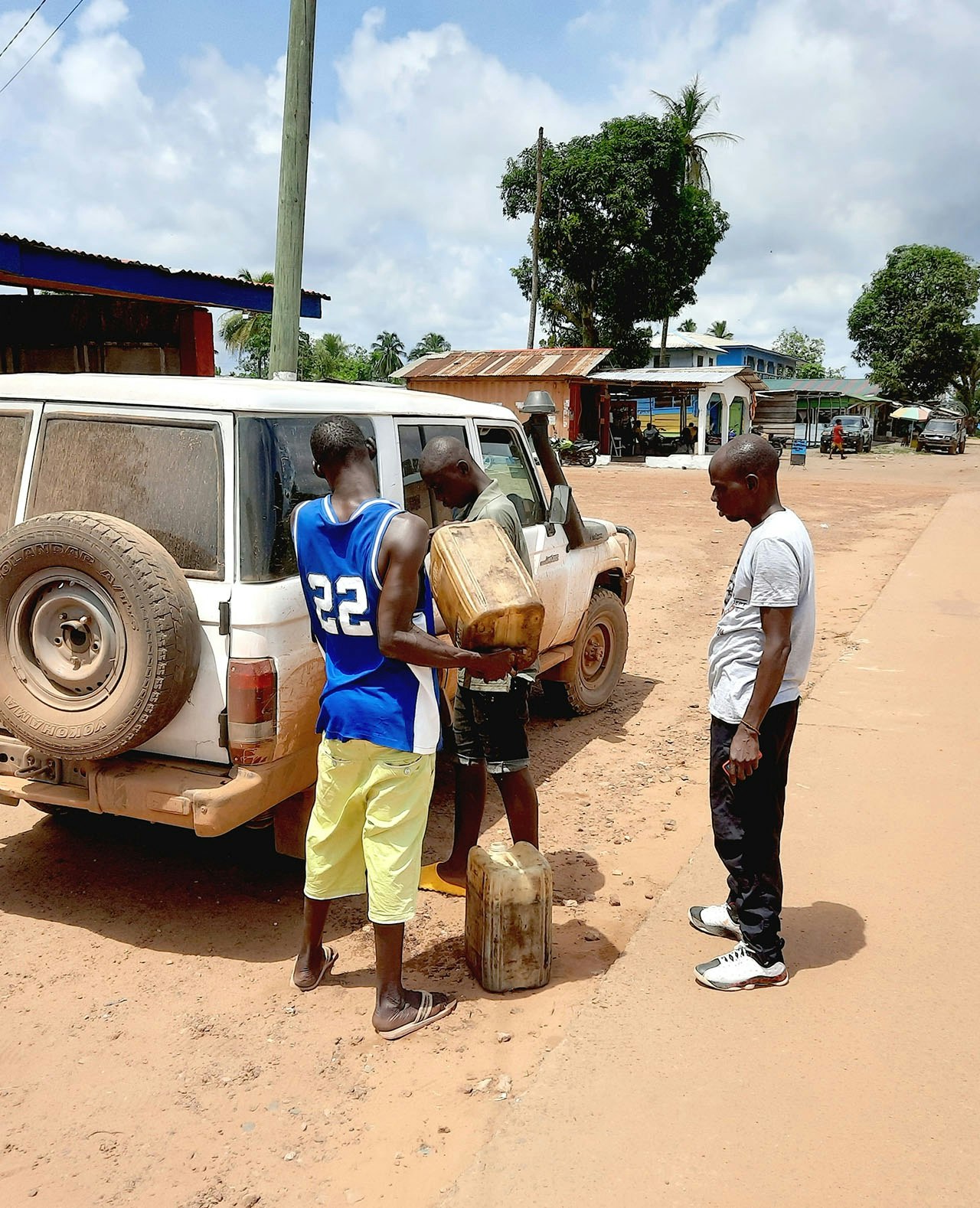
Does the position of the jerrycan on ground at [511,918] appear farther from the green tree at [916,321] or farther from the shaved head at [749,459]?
the green tree at [916,321]

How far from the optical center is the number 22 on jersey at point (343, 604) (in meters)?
2.92

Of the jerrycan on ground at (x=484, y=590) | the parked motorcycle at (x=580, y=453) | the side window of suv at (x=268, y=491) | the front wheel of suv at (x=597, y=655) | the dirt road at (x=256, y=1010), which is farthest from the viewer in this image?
the parked motorcycle at (x=580, y=453)

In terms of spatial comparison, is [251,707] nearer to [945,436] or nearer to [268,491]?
[268,491]

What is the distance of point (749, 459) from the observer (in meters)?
3.08

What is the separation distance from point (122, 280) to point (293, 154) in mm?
2402

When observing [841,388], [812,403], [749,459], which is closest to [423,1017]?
[749,459]

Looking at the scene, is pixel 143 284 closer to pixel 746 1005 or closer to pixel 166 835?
pixel 166 835

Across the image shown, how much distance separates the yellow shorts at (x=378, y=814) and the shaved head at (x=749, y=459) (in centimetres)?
132

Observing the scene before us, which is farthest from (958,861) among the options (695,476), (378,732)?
(695,476)

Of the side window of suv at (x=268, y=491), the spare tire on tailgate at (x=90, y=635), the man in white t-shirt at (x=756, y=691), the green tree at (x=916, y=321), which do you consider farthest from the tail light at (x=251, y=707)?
the green tree at (x=916, y=321)

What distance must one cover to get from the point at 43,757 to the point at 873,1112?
289 centimetres

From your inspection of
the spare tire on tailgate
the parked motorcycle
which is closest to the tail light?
the spare tire on tailgate

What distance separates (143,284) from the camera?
8.45 m

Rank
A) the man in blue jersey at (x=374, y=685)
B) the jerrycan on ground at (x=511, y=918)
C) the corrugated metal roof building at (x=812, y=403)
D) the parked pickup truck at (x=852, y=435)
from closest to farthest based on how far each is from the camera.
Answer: the man in blue jersey at (x=374, y=685) → the jerrycan on ground at (x=511, y=918) → the parked pickup truck at (x=852, y=435) → the corrugated metal roof building at (x=812, y=403)
